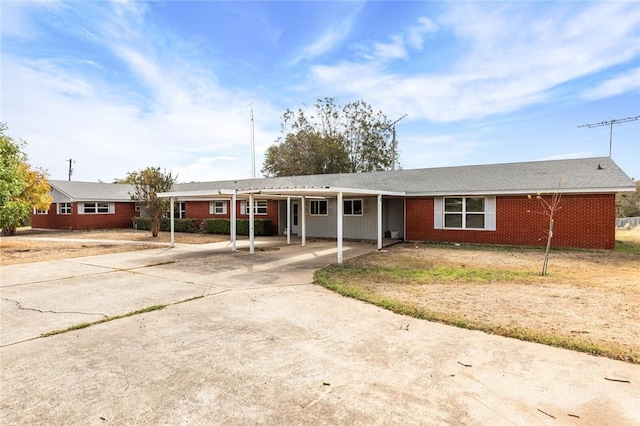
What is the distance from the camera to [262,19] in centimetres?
1298

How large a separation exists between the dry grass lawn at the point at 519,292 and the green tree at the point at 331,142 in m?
26.2

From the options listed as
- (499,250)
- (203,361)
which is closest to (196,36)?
(203,361)

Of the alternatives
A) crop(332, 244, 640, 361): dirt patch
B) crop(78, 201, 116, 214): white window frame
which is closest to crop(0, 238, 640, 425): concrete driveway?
crop(332, 244, 640, 361): dirt patch

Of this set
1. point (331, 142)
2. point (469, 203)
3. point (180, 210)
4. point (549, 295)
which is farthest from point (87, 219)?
point (549, 295)

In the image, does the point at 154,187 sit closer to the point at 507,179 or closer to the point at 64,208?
the point at 64,208

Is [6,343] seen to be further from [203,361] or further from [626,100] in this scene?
[626,100]

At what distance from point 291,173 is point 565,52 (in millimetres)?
28054

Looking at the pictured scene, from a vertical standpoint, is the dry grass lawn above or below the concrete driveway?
above

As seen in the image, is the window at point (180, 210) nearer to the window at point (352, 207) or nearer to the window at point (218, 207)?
the window at point (218, 207)

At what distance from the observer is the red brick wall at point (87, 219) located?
26641mm

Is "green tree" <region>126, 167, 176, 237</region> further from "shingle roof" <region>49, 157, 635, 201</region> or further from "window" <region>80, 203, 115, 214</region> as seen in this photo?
"window" <region>80, 203, 115, 214</region>

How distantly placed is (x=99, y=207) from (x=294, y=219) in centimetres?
1694

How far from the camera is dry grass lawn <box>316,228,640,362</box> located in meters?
4.96

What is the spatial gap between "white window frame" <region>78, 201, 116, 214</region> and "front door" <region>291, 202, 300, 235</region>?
647 inches
